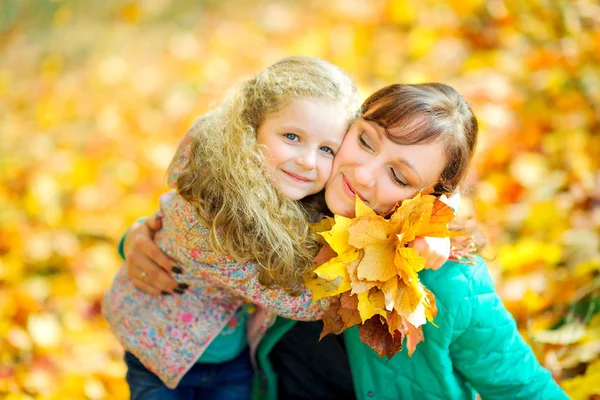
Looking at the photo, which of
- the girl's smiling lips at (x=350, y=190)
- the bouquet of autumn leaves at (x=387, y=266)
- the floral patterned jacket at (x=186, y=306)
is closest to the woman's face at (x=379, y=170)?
the girl's smiling lips at (x=350, y=190)

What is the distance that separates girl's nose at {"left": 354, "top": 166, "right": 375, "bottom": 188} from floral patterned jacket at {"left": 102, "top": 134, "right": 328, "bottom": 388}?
383mm

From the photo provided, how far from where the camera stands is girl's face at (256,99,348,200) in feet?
5.95

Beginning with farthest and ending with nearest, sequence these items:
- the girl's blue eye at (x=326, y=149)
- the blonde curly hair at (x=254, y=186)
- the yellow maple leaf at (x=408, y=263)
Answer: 1. the girl's blue eye at (x=326, y=149)
2. the blonde curly hair at (x=254, y=186)
3. the yellow maple leaf at (x=408, y=263)

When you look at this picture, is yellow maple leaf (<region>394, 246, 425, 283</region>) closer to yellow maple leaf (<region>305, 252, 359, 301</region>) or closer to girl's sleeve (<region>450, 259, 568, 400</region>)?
yellow maple leaf (<region>305, 252, 359, 301</region>)

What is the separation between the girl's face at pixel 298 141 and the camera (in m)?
1.81

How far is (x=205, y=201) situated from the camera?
175 centimetres

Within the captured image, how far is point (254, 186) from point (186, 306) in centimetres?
54

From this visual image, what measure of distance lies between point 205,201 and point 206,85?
2588mm

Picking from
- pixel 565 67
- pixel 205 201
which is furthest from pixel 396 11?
pixel 205 201

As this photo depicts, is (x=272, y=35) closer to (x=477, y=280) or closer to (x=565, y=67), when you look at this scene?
(x=565, y=67)

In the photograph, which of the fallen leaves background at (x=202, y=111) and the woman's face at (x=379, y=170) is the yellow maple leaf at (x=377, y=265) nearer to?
the woman's face at (x=379, y=170)

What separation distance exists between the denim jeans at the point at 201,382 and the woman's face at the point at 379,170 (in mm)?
768

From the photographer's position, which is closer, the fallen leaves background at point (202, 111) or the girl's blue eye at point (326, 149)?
the girl's blue eye at point (326, 149)

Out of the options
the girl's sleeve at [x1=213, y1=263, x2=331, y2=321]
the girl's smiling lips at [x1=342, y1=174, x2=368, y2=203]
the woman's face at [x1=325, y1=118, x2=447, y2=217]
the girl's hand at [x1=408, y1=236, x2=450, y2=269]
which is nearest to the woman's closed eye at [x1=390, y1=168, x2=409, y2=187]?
the woman's face at [x1=325, y1=118, x2=447, y2=217]
